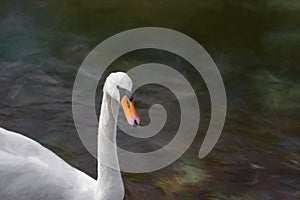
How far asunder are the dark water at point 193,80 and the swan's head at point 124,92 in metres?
1.62

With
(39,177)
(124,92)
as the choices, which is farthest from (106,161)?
(124,92)

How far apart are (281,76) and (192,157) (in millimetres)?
1593

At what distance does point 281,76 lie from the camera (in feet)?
21.6

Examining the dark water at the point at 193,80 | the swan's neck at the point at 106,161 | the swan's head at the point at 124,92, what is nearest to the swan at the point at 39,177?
the swan's neck at the point at 106,161

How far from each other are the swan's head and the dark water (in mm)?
1617

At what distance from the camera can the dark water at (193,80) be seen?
529 centimetres

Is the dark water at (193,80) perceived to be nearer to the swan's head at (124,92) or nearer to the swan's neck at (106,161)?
the swan's neck at (106,161)

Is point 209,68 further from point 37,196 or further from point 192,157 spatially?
point 37,196

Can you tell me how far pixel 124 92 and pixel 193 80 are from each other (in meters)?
3.03

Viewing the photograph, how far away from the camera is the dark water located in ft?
17.4

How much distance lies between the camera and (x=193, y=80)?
6.52 meters

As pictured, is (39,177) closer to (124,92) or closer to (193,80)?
(124,92)

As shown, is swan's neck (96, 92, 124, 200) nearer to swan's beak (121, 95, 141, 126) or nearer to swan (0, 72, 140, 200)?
swan (0, 72, 140, 200)

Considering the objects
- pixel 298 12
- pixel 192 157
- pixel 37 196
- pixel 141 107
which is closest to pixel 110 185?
pixel 37 196
